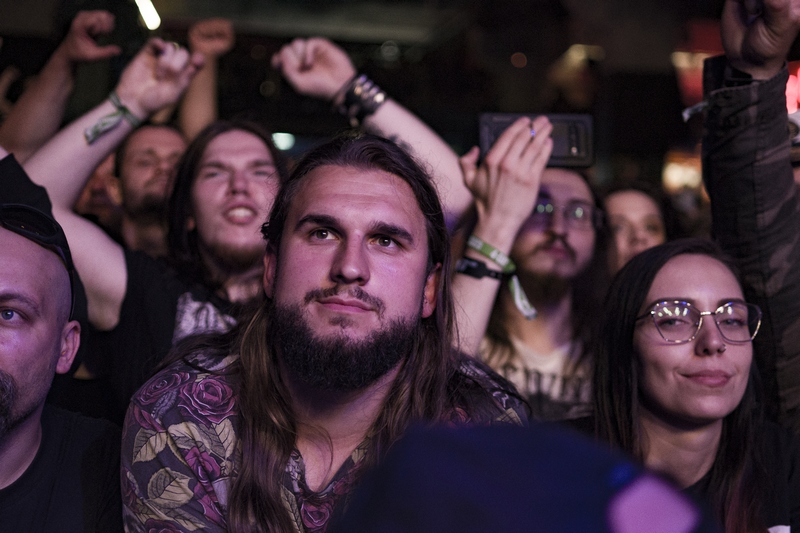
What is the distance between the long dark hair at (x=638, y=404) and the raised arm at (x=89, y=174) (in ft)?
4.82

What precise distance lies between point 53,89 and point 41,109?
0.08 meters

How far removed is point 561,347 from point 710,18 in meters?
5.74

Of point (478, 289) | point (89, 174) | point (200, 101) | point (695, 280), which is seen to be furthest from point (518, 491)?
point (200, 101)

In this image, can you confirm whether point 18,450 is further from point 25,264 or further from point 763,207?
point 763,207

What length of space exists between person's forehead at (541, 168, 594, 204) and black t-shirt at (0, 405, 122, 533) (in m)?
1.78

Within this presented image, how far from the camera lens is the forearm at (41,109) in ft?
8.55

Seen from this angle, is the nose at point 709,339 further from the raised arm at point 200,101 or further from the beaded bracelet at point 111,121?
the raised arm at point 200,101

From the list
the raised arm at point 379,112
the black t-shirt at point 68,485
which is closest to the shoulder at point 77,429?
the black t-shirt at point 68,485

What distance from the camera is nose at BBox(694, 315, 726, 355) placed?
75.2 inches

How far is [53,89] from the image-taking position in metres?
2.61

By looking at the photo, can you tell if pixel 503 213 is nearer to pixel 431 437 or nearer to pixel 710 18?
pixel 431 437

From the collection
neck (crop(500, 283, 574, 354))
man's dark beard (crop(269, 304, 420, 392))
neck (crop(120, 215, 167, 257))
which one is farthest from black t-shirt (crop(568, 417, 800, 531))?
neck (crop(120, 215, 167, 257))

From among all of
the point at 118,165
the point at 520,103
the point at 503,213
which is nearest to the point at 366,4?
the point at 520,103

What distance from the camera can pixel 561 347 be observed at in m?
2.73
